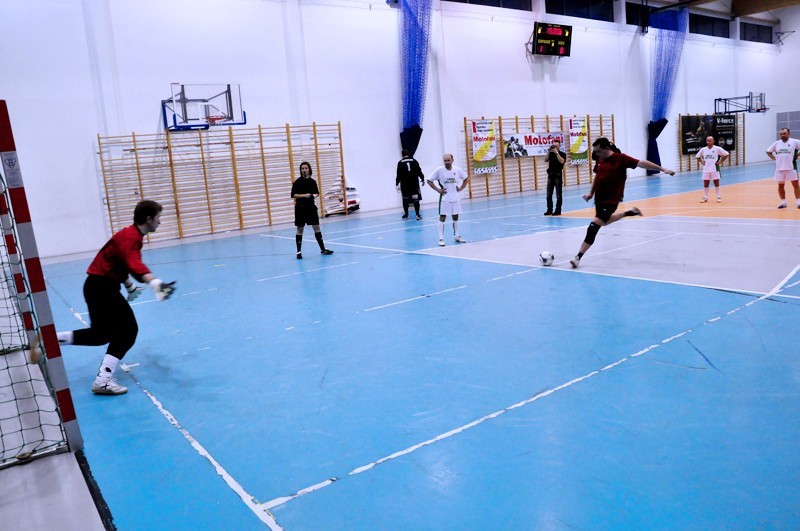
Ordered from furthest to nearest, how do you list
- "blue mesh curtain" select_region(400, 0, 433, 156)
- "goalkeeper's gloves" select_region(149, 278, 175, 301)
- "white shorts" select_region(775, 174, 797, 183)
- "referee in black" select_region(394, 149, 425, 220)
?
1. "blue mesh curtain" select_region(400, 0, 433, 156)
2. "referee in black" select_region(394, 149, 425, 220)
3. "white shorts" select_region(775, 174, 797, 183)
4. "goalkeeper's gloves" select_region(149, 278, 175, 301)

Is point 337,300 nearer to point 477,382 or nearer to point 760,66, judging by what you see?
point 477,382

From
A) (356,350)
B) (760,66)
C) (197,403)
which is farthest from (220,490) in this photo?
(760,66)

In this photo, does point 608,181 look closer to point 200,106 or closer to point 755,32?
point 200,106

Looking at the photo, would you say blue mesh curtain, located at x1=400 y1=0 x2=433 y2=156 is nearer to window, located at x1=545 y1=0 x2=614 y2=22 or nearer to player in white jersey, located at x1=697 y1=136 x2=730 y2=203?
window, located at x1=545 y1=0 x2=614 y2=22

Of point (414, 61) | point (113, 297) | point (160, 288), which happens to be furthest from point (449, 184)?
point (414, 61)

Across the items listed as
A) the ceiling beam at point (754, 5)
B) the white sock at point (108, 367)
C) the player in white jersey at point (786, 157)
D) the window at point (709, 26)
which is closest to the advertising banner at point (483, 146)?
the player in white jersey at point (786, 157)

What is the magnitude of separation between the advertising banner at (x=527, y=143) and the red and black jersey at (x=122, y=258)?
20439mm

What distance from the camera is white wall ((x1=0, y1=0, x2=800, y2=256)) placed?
1424 cm

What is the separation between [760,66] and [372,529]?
4138 cm

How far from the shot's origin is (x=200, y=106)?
16125 mm

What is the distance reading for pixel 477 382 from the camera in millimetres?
4375

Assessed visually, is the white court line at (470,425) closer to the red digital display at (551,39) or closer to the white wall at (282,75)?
the white wall at (282,75)

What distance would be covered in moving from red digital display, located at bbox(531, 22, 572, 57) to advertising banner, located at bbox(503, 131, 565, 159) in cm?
329

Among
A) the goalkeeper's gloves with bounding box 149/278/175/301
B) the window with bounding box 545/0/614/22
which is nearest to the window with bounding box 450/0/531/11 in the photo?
the window with bounding box 545/0/614/22
